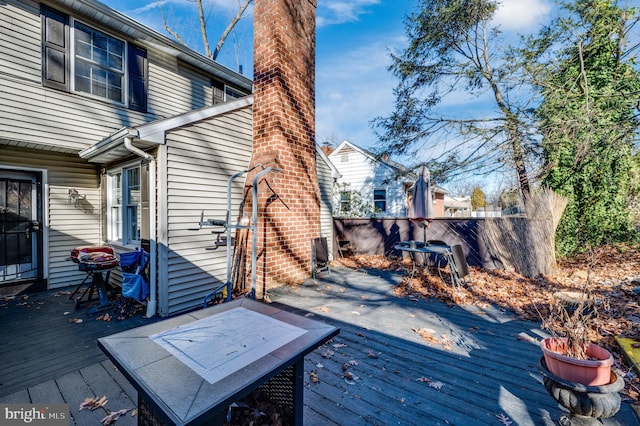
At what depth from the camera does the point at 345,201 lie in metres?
14.2

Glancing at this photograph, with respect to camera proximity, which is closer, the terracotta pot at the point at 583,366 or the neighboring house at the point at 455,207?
the terracotta pot at the point at 583,366

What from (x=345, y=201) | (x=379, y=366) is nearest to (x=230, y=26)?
(x=345, y=201)

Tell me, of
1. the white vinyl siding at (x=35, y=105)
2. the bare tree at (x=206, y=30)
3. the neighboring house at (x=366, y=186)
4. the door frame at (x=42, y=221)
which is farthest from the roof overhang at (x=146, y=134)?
the bare tree at (x=206, y=30)

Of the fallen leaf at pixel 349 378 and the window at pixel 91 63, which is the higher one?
the window at pixel 91 63

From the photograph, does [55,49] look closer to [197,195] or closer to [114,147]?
[114,147]

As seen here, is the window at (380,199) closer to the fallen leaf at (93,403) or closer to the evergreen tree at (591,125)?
the evergreen tree at (591,125)

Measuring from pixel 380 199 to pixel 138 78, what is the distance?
1150 cm

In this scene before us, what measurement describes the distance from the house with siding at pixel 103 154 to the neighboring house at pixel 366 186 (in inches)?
354

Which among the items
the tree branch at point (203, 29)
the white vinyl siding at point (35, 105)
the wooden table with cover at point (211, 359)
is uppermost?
the tree branch at point (203, 29)

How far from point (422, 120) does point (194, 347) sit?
10.0 meters

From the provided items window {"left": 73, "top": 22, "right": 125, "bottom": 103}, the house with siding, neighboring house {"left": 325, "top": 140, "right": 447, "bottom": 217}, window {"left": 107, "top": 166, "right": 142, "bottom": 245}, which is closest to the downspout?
the house with siding

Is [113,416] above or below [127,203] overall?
below

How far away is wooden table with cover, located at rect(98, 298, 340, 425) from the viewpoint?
3.56ft

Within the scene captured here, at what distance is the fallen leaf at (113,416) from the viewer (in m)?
2.07
